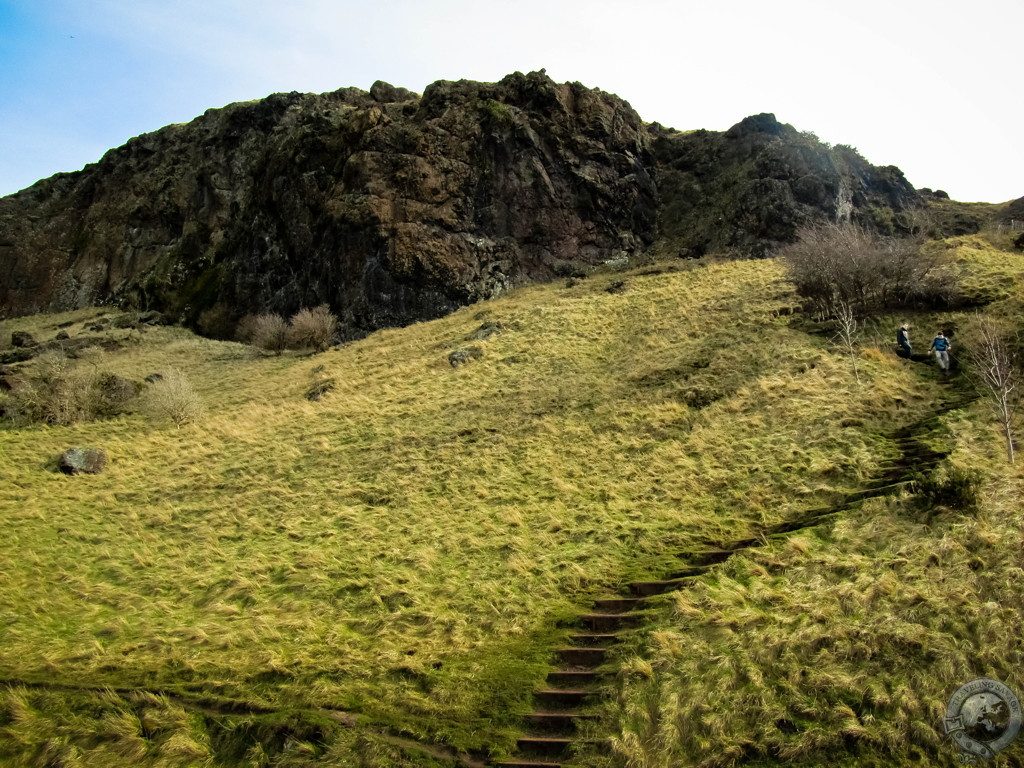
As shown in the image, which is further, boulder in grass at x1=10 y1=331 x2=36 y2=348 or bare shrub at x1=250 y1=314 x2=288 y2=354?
boulder in grass at x1=10 y1=331 x2=36 y2=348

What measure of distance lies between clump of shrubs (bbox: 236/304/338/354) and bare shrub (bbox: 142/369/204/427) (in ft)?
58.2

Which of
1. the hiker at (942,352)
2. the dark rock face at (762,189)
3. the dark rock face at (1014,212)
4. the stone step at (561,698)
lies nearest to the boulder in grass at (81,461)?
Answer: the stone step at (561,698)

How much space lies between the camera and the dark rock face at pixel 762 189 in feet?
174

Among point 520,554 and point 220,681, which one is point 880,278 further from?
point 220,681

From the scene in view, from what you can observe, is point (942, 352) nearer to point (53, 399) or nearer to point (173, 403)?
point (173, 403)

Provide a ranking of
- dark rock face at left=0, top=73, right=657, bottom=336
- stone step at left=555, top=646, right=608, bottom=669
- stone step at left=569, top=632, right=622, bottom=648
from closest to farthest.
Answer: stone step at left=555, top=646, right=608, bottom=669, stone step at left=569, top=632, right=622, bottom=648, dark rock face at left=0, top=73, right=657, bottom=336

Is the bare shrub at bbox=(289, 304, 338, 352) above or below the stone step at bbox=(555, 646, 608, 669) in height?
above

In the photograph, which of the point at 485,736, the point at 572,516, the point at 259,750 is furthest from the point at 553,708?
the point at 572,516

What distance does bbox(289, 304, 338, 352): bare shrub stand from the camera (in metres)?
50.2

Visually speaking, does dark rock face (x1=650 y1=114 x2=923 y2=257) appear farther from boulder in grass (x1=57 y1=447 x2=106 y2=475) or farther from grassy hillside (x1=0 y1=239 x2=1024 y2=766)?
boulder in grass (x1=57 y1=447 x2=106 y2=475)

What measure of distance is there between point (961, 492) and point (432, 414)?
19641mm

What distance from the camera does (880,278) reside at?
30.7m

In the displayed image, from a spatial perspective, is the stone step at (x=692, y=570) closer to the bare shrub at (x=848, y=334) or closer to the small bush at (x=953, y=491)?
the small bush at (x=953, y=491)

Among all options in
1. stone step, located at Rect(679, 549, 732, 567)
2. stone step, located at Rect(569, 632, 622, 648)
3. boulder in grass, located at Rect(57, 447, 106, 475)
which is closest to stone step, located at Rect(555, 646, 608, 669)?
stone step, located at Rect(569, 632, 622, 648)
